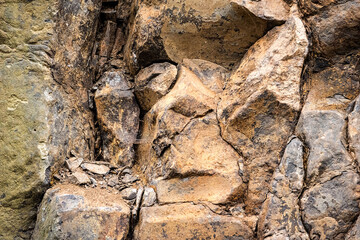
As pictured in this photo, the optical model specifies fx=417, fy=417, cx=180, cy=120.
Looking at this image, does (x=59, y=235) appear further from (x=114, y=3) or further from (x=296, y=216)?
(x=114, y=3)

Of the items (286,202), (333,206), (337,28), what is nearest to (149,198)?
(286,202)

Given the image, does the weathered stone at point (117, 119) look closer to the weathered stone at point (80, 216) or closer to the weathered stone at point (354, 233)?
the weathered stone at point (80, 216)

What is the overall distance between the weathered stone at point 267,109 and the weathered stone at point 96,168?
931mm

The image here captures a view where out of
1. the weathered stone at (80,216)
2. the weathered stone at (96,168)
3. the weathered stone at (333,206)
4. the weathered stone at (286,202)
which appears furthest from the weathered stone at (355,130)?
the weathered stone at (96,168)

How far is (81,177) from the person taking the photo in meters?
2.96

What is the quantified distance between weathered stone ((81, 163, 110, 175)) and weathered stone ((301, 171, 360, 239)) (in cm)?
144

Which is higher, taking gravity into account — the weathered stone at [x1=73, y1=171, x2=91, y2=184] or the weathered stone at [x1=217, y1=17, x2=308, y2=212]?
the weathered stone at [x1=217, y1=17, x2=308, y2=212]

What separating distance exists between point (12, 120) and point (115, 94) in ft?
2.68

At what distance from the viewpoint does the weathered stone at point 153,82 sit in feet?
10.6

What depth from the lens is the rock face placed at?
2.55 meters

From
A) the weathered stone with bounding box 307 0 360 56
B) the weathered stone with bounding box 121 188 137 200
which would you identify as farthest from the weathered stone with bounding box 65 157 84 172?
the weathered stone with bounding box 307 0 360 56

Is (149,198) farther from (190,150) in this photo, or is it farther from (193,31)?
(193,31)

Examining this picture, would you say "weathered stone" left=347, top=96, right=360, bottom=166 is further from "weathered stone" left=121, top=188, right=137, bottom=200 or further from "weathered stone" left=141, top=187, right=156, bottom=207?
"weathered stone" left=121, top=188, right=137, bottom=200

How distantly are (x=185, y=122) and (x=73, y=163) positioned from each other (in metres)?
0.89
